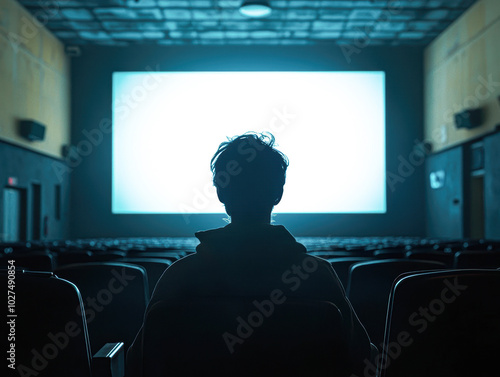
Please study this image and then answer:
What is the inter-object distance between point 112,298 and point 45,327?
0.91 metres

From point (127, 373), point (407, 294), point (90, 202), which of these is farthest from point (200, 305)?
point (90, 202)

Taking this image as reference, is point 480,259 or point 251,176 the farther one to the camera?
point 480,259

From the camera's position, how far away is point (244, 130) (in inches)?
541

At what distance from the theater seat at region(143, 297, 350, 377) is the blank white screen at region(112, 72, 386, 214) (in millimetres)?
12263

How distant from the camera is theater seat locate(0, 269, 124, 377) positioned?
129cm

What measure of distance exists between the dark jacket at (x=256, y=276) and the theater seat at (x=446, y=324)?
0.13 m

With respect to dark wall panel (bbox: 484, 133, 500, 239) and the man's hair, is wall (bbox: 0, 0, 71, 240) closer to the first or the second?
dark wall panel (bbox: 484, 133, 500, 239)

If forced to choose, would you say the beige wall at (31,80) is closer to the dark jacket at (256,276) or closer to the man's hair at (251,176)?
the man's hair at (251,176)

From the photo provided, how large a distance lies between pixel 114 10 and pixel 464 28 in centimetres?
777

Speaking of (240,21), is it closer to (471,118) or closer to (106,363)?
(471,118)

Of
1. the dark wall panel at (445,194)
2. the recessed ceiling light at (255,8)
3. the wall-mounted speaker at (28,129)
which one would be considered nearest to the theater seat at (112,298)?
the recessed ceiling light at (255,8)

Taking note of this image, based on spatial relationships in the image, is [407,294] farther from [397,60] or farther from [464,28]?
[397,60]

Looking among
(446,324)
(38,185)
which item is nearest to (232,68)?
(38,185)

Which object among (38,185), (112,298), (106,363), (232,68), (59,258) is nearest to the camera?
(106,363)
